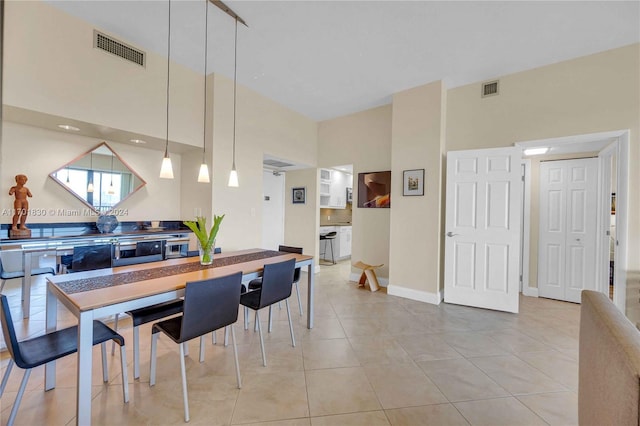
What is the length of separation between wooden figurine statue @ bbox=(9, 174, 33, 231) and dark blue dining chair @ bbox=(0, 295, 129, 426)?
179cm

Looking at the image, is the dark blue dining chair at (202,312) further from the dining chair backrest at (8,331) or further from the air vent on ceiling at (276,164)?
the air vent on ceiling at (276,164)

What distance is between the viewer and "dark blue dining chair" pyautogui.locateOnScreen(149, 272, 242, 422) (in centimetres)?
157

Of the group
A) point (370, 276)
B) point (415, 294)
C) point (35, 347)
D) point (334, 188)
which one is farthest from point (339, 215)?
point (35, 347)

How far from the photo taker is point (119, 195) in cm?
342

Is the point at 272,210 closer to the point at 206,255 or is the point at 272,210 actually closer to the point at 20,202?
the point at 206,255

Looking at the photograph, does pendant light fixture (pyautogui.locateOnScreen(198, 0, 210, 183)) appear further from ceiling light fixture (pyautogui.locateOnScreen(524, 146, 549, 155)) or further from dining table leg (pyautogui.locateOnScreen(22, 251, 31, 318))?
ceiling light fixture (pyautogui.locateOnScreen(524, 146, 549, 155))

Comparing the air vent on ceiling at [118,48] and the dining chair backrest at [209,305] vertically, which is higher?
the air vent on ceiling at [118,48]

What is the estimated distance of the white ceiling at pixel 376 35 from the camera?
7.68ft

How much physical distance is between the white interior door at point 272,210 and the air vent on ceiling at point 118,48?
2835mm

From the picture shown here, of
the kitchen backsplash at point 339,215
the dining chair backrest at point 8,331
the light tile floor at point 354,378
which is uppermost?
the kitchen backsplash at point 339,215

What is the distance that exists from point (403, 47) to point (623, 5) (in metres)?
1.82

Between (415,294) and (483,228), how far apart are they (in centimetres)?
127

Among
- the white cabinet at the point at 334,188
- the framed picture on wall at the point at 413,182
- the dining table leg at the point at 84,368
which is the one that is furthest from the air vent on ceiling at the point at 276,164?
the dining table leg at the point at 84,368

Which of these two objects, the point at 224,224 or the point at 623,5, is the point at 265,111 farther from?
the point at 623,5
